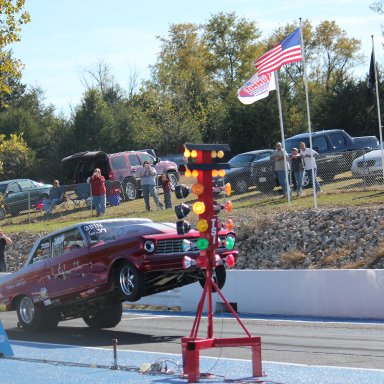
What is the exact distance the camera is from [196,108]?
212 feet

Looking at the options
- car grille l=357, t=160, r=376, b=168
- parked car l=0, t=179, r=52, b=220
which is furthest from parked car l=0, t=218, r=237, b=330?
parked car l=0, t=179, r=52, b=220

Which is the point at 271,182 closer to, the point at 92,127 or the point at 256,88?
the point at 256,88

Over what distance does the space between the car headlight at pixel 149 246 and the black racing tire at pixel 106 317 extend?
247 centimetres

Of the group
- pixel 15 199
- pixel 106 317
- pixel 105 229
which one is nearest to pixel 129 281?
pixel 105 229

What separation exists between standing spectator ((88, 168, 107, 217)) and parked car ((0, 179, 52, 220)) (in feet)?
17.3

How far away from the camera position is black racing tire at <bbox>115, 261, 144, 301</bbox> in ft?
42.1

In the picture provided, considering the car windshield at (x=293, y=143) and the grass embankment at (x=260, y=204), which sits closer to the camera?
the grass embankment at (x=260, y=204)

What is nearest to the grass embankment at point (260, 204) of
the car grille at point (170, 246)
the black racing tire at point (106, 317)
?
the black racing tire at point (106, 317)

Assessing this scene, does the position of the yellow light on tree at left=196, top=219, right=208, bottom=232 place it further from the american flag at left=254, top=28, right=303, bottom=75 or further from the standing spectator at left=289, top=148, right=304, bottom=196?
the standing spectator at left=289, top=148, right=304, bottom=196

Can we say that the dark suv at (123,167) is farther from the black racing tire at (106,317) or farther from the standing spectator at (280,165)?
the black racing tire at (106,317)

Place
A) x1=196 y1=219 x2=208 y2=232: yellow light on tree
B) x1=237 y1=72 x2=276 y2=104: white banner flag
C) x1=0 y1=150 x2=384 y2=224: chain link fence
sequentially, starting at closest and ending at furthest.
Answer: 1. x1=196 y1=219 x2=208 y2=232: yellow light on tree
2. x1=237 y1=72 x2=276 y2=104: white banner flag
3. x1=0 y1=150 x2=384 y2=224: chain link fence

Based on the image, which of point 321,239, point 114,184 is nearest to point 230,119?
point 114,184

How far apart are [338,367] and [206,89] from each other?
6185 centimetres

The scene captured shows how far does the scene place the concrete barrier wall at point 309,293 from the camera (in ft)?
51.4
